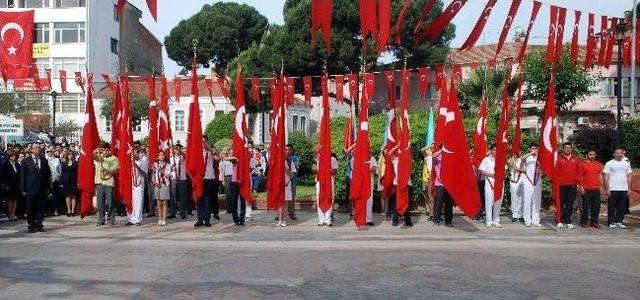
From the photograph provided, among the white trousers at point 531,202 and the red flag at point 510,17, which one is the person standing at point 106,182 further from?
the white trousers at point 531,202

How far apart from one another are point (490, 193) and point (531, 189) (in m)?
0.92

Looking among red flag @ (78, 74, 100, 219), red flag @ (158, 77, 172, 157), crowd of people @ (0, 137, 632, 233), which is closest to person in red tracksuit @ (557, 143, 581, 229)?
crowd of people @ (0, 137, 632, 233)

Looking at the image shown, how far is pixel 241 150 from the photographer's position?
1739 cm

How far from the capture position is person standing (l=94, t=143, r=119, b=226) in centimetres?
1717

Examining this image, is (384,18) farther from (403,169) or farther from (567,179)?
(567,179)

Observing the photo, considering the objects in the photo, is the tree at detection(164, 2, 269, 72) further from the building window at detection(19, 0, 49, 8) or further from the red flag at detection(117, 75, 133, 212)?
the red flag at detection(117, 75, 133, 212)

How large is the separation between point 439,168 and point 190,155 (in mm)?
5478

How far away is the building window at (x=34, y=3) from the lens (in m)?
60.2

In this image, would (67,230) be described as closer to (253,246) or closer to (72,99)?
(253,246)

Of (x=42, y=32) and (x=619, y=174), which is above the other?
(x=42, y=32)

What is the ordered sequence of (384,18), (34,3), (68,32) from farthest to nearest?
(68,32), (34,3), (384,18)

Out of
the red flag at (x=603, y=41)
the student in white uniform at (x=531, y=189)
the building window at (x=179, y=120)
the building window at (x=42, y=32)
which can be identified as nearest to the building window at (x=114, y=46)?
the building window at (x=42, y=32)

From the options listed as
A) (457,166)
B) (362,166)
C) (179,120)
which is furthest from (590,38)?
(179,120)

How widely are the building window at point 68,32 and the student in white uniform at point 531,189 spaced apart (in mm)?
49166
